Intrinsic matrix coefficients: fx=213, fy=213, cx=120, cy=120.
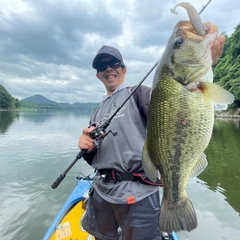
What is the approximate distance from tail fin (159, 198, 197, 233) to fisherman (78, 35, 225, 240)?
384 mm

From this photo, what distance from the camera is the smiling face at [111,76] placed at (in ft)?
9.15

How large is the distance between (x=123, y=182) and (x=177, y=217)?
66 centimetres

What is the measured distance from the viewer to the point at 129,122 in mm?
2367

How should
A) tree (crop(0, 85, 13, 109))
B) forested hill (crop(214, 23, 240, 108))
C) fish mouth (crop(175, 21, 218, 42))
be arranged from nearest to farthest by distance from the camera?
fish mouth (crop(175, 21, 218, 42)), forested hill (crop(214, 23, 240, 108)), tree (crop(0, 85, 13, 109))

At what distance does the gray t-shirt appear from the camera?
86.7 inches

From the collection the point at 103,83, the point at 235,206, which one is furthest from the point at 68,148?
the point at 103,83

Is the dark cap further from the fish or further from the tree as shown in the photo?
the tree

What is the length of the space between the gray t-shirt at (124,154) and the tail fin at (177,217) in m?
0.39

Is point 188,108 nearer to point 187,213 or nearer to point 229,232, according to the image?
point 187,213

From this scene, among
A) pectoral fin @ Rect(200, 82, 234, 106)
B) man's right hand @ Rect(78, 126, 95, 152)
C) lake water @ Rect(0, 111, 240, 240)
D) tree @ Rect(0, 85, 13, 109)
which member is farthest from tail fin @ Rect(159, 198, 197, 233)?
tree @ Rect(0, 85, 13, 109)

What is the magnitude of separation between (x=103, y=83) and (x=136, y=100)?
678 mm

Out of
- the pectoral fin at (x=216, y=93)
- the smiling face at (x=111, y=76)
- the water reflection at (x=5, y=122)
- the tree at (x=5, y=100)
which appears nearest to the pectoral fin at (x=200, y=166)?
the pectoral fin at (x=216, y=93)

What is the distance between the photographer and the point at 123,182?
2248 mm

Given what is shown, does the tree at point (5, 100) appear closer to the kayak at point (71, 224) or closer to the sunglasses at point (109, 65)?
the kayak at point (71, 224)
